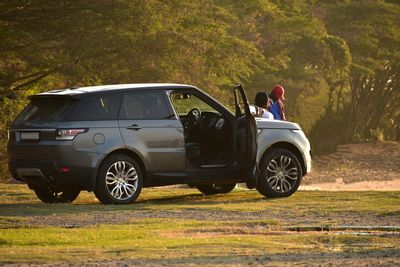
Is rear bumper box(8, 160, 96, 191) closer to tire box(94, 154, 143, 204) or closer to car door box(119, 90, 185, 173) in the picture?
tire box(94, 154, 143, 204)

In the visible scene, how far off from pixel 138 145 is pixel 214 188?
9.23ft

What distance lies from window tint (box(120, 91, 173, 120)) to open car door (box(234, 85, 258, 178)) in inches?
40.9

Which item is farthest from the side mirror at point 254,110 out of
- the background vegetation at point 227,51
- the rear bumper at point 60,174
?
the background vegetation at point 227,51

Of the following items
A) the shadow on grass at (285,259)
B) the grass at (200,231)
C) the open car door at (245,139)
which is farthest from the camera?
the open car door at (245,139)

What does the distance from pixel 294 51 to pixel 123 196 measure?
2690 centimetres

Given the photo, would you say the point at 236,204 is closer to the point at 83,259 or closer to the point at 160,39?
the point at 83,259

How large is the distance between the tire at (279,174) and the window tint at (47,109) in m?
3.09

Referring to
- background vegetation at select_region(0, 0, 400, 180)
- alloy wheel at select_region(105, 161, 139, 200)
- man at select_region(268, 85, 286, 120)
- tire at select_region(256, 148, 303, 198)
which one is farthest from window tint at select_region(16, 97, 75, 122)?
background vegetation at select_region(0, 0, 400, 180)

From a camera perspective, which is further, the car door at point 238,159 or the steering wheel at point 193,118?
the steering wheel at point 193,118

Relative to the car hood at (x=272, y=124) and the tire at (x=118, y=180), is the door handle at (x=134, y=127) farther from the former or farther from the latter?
the car hood at (x=272, y=124)

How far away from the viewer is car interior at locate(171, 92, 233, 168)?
65.7 feet

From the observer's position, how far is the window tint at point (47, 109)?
18.9 meters

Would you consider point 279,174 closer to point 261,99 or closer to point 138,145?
point 261,99

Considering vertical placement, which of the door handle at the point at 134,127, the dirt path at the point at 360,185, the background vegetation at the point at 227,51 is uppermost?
the background vegetation at the point at 227,51
